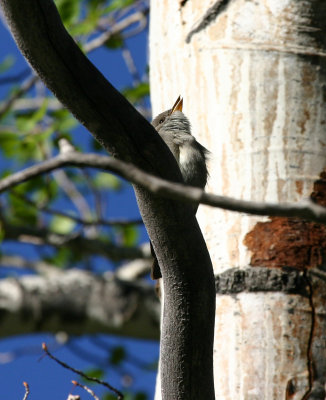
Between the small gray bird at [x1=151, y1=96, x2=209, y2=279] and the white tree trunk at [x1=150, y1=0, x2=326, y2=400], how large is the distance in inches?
10.9

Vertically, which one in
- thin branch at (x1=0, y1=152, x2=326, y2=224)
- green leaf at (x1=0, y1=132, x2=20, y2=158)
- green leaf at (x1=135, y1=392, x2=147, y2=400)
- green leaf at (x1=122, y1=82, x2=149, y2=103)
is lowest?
green leaf at (x1=135, y1=392, x2=147, y2=400)

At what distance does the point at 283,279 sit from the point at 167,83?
0.96m

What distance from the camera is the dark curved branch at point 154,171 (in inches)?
61.4

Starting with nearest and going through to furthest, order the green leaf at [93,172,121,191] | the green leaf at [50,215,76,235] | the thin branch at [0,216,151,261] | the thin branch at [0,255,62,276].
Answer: the thin branch at [0,216,151,261]
the thin branch at [0,255,62,276]
the green leaf at [50,215,76,235]
the green leaf at [93,172,121,191]

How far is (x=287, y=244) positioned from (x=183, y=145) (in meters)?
1.11

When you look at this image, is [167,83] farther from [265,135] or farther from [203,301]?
[203,301]

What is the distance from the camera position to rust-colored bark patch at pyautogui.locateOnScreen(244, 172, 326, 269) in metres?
2.28

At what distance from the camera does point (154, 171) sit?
1.62m

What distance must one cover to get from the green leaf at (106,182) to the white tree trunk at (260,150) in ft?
17.0

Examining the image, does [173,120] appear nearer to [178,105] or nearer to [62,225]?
[178,105]

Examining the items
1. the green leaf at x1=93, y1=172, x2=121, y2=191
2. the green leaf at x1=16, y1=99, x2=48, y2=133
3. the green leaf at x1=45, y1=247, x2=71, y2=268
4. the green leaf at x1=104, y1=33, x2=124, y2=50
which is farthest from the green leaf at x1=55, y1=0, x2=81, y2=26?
the green leaf at x1=93, y1=172, x2=121, y2=191

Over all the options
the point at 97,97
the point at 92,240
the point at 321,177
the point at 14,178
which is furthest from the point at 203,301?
the point at 92,240

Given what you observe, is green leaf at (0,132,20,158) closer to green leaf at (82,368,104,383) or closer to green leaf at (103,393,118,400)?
green leaf at (82,368,104,383)

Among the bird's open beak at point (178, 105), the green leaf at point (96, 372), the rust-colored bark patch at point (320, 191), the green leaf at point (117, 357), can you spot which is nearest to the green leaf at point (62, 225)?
the green leaf at point (117, 357)
